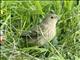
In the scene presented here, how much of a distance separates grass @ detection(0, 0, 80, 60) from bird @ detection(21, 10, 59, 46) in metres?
0.07

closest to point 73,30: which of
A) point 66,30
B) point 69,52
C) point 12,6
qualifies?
point 66,30

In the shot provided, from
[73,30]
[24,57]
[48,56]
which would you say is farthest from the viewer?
[73,30]

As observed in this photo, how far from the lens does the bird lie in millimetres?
4902

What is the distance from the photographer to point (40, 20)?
543cm

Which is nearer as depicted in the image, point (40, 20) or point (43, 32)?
point (43, 32)

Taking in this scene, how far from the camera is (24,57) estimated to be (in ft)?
14.5

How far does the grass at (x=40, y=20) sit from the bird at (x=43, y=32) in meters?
0.07

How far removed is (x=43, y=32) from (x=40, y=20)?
502mm

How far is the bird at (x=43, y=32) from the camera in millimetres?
4902

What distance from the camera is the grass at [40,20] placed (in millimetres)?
4875

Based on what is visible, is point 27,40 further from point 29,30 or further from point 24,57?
point 24,57

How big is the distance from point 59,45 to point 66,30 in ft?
1.14

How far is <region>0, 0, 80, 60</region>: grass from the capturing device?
4.88m

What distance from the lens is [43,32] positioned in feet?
16.3
